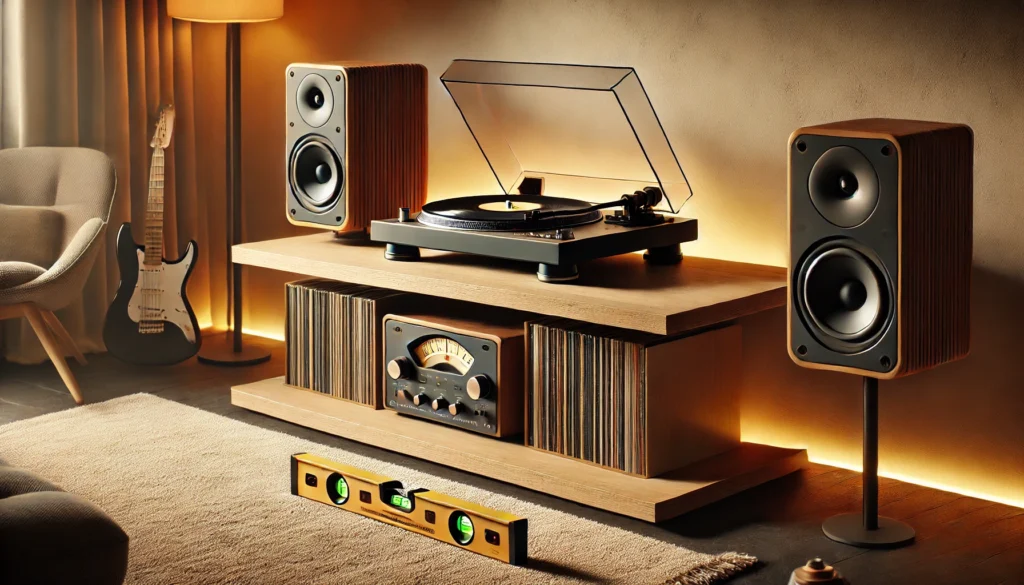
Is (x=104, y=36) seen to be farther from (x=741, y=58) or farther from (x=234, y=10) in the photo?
(x=741, y=58)

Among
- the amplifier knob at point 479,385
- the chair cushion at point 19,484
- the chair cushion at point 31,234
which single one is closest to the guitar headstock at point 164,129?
the chair cushion at point 31,234

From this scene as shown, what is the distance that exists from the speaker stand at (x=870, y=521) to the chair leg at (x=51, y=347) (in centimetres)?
208

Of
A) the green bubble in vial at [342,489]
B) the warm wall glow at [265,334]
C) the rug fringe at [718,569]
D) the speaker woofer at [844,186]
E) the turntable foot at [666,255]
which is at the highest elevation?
the speaker woofer at [844,186]

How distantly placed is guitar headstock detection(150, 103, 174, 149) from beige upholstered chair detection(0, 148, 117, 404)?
0.20 meters

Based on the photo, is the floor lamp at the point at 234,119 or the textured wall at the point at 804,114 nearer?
the textured wall at the point at 804,114

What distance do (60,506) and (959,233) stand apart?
68.3 inches

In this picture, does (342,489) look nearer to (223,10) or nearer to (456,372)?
(456,372)

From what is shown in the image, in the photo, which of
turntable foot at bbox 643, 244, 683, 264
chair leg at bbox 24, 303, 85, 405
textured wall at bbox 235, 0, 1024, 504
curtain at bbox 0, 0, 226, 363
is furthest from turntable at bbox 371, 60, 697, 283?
curtain at bbox 0, 0, 226, 363

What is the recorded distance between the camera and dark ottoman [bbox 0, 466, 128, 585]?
5.31 ft

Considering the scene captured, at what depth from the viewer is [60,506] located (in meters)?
1.71

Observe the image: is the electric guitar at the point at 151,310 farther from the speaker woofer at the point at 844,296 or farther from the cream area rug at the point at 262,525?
the speaker woofer at the point at 844,296

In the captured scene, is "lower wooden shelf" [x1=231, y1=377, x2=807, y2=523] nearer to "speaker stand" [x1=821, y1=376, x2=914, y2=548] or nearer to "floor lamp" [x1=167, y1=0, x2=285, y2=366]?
"speaker stand" [x1=821, y1=376, x2=914, y2=548]

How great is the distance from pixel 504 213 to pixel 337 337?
627 mm

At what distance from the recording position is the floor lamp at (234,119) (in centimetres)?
394
